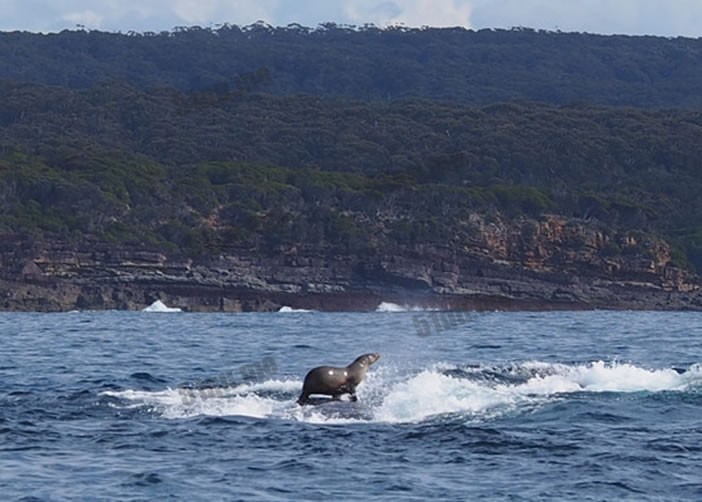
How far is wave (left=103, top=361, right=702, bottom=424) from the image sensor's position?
88.3 feet

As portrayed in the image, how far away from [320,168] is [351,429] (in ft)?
347

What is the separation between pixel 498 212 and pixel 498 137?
32.0 metres

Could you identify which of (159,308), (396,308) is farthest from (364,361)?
(396,308)

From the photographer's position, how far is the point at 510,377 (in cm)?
3278

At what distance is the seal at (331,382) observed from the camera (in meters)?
27.9

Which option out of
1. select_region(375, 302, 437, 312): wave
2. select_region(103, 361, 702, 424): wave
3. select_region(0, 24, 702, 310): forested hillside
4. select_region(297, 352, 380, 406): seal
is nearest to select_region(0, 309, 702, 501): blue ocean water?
select_region(103, 361, 702, 424): wave

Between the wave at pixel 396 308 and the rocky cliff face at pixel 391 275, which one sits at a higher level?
the rocky cliff face at pixel 391 275

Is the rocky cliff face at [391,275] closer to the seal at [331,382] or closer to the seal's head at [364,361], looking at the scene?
the seal's head at [364,361]

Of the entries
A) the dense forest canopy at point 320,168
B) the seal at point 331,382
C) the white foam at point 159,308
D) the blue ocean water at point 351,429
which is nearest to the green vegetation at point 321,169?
the dense forest canopy at point 320,168

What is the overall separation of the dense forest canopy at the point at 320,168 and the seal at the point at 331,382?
218 feet

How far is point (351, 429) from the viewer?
25125mm

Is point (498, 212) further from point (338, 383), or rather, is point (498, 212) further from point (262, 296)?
point (338, 383)

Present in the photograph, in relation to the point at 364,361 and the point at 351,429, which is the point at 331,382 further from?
the point at 351,429

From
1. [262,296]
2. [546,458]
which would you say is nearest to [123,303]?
[262,296]
